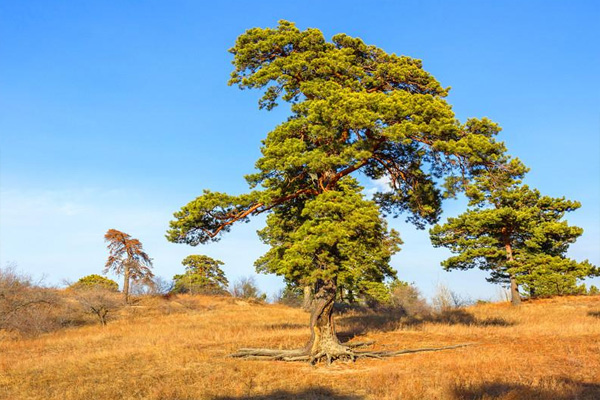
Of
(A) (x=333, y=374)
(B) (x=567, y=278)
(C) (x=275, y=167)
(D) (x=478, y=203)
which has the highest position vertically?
(C) (x=275, y=167)

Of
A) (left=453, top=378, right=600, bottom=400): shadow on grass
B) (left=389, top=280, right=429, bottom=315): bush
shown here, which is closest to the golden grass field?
(left=453, top=378, right=600, bottom=400): shadow on grass

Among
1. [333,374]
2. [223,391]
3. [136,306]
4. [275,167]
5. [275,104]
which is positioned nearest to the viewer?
[223,391]

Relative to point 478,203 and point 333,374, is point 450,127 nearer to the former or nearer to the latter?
point 478,203

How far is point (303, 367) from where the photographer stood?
1304cm

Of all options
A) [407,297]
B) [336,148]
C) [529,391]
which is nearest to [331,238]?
[336,148]

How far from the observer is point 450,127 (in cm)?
1229

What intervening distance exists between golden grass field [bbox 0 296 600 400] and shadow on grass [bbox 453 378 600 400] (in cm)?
2

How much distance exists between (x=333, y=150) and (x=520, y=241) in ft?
92.4

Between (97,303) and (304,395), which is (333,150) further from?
(97,303)

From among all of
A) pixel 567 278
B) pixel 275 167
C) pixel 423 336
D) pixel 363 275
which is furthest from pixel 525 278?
pixel 275 167

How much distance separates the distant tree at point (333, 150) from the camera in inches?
497

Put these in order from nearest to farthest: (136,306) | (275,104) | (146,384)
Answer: (146,384) < (275,104) < (136,306)

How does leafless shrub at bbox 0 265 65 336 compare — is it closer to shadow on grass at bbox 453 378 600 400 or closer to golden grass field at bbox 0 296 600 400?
golden grass field at bbox 0 296 600 400

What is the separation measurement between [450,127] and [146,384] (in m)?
11.3
